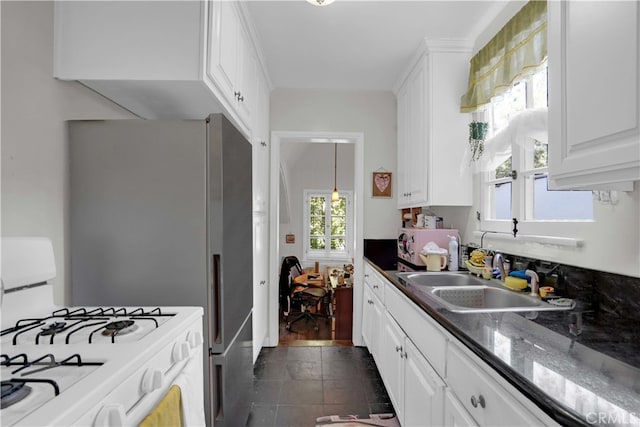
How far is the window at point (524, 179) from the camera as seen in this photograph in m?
1.39

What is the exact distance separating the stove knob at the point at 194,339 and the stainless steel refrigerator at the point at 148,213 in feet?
0.80

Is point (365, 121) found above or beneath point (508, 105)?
above

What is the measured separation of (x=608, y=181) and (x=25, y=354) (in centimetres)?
143

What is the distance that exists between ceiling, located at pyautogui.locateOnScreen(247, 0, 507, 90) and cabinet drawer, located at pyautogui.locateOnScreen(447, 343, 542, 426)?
6.22ft

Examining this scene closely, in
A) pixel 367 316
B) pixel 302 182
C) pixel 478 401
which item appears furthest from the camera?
pixel 302 182

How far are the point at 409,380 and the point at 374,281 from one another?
1.00 m

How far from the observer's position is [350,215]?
19.1 feet

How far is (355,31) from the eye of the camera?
2.06 meters

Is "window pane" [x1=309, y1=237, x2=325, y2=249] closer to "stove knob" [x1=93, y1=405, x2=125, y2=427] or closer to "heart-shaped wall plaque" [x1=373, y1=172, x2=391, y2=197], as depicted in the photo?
"heart-shaped wall plaque" [x1=373, y1=172, x2=391, y2=197]

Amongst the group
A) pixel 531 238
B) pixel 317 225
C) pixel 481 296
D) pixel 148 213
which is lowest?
pixel 481 296

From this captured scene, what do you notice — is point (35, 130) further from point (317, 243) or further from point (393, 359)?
point (317, 243)

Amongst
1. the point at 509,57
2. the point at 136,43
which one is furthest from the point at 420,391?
the point at 136,43

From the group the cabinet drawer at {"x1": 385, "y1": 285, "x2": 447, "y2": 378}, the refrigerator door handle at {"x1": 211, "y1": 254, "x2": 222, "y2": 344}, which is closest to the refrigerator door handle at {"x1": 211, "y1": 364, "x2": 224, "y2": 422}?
the refrigerator door handle at {"x1": 211, "y1": 254, "x2": 222, "y2": 344}

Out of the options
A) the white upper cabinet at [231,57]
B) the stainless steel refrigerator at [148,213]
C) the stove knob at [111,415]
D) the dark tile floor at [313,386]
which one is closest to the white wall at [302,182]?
the dark tile floor at [313,386]
